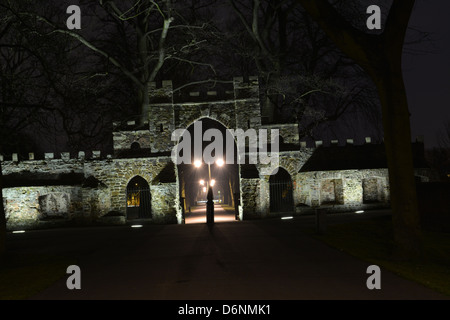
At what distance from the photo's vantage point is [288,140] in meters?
23.8

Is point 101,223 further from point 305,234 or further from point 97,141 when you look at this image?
point 305,234

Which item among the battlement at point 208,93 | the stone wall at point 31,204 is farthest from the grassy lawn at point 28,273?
the battlement at point 208,93

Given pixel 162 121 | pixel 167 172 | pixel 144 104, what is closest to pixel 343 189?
pixel 167 172

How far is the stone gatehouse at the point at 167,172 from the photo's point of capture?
74.8 feet

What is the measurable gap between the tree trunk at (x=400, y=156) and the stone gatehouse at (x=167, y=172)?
13.0 metres

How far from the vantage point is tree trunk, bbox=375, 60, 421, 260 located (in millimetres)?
9578

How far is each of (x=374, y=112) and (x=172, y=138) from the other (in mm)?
13308

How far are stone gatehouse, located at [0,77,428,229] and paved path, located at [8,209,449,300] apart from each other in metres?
9.08

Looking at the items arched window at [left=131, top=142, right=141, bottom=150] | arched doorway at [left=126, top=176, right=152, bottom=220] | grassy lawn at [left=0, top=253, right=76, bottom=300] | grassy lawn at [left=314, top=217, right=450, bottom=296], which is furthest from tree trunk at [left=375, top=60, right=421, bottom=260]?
arched window at [left=131, top=142, right=141, bottom=150]

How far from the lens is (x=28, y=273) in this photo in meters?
9.59

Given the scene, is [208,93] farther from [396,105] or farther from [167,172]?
[396,105]

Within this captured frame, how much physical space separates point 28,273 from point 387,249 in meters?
8.82

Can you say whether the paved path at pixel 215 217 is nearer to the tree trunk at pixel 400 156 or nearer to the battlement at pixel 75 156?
the battlement at pixel 75 156

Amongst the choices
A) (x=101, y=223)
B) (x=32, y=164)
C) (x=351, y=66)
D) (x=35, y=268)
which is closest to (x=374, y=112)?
(x=351, y=66)
